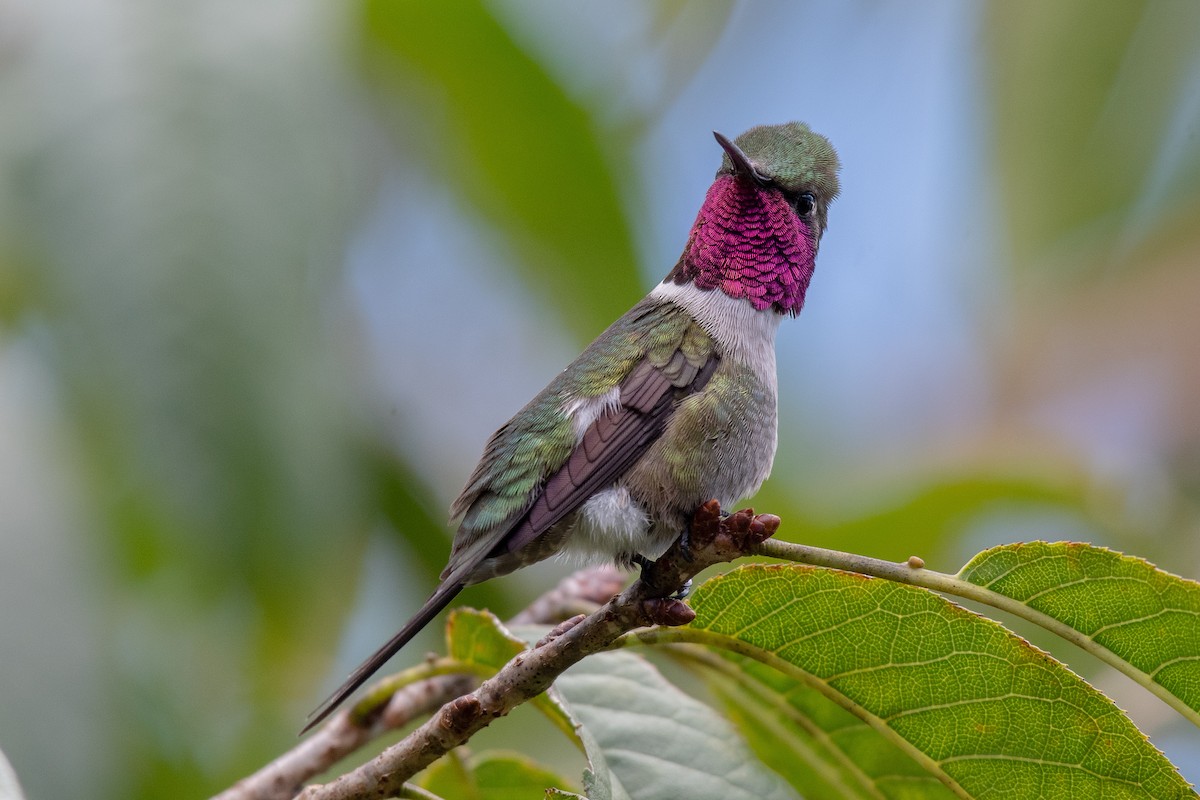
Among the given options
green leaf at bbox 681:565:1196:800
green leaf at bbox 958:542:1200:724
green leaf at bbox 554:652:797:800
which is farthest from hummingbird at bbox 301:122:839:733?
green leaf at bbox 958:542:1200:724

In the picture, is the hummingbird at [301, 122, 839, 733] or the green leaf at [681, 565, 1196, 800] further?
the hummingbird at [301, 122, 839, 733]

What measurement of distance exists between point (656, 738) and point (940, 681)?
56 centimetres

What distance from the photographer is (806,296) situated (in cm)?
319

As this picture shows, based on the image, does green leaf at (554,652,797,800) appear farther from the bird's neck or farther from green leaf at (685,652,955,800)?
the bird's neck

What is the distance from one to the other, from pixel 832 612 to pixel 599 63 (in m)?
3.08

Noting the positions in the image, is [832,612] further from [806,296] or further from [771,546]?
[806,296]

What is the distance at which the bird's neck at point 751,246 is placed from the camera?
2.99 metres

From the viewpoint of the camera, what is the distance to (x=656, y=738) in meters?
2.27

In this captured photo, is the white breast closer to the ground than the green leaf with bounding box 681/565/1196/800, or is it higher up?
higher up

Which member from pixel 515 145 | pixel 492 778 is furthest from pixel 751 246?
pixel 515 145

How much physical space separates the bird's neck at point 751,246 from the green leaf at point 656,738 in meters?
1.06

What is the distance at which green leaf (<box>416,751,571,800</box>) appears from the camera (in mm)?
2615

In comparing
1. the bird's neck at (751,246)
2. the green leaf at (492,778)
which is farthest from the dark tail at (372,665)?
the bird's neck at (751,246)

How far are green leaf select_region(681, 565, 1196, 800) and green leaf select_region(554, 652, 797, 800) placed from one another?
0.24 metres
